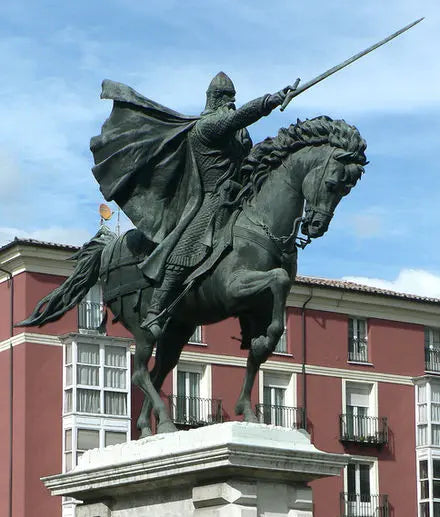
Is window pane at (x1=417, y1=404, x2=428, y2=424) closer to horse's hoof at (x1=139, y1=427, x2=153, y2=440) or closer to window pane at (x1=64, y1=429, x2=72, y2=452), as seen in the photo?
window pane at (x1=64, y1=429, x2=72, y2=452)

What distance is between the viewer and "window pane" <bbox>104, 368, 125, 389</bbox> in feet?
178

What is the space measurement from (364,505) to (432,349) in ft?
24.0

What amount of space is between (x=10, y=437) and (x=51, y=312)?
34767mm

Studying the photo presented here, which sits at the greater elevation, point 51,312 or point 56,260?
point 56,260

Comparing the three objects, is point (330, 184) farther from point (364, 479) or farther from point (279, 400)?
point (364, 479)

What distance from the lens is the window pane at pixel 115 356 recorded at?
178 ft

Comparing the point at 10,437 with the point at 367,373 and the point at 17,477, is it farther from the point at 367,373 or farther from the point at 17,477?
the point at 367,373

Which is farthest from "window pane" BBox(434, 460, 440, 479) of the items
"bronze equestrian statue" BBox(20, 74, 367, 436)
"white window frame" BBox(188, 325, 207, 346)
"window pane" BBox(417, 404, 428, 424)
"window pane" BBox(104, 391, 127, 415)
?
"bronze equestrian statue" BBox(20, 74, 367, 436)

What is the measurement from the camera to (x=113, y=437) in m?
53.5

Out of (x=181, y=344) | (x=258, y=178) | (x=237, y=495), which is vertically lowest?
(x=237, y=495)

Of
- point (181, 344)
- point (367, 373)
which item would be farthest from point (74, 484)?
point (367, 373)

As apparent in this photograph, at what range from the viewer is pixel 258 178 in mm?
17281

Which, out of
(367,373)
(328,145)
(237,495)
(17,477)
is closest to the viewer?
(237,495)

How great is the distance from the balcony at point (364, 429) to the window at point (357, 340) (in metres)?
2.26
